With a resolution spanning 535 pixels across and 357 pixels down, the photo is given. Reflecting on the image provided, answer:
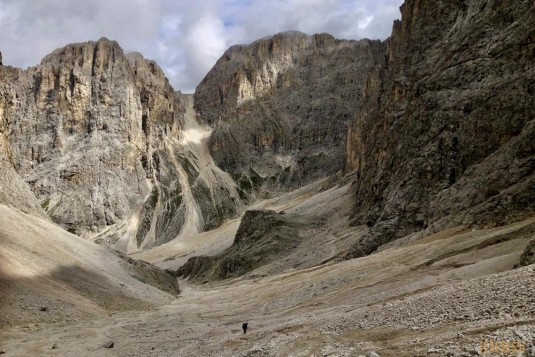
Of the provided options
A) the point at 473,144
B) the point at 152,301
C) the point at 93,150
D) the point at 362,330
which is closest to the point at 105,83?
the point at 93,150

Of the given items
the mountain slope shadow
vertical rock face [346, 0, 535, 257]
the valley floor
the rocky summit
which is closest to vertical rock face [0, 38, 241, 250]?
the rocky summit

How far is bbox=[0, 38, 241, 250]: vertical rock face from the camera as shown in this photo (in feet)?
552

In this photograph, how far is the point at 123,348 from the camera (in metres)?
29.6

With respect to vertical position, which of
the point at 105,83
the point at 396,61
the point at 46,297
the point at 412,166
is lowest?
the point at 46,297

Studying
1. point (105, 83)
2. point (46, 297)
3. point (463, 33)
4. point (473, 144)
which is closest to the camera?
point (46, 297)

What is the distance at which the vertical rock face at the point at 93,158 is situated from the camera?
168 m

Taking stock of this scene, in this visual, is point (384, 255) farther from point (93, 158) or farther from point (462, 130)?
point (93, 158)

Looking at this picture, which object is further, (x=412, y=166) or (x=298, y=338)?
(x=412, y=166)

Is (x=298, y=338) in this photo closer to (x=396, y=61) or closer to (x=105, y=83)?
(x=396, y=61)

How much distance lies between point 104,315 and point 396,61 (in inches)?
2761

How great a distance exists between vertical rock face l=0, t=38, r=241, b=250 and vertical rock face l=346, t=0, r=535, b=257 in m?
110

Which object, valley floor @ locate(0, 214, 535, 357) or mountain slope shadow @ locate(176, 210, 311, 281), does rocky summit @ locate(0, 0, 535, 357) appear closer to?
valley floor @ locate(0, 214, 535, 357)

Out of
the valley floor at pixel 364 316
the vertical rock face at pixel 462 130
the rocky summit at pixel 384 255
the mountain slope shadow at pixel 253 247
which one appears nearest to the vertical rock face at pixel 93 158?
the rocky summit at pixel 384 255

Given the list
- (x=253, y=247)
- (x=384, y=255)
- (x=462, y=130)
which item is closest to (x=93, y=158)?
(x=253, y=247)
